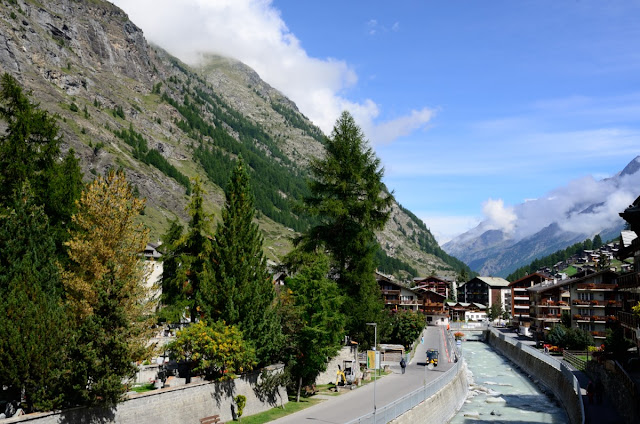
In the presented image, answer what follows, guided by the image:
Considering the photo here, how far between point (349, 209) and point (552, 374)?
38.1 m

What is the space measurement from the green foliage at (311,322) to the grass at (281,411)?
1.62 m

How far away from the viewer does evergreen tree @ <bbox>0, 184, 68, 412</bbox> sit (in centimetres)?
2662

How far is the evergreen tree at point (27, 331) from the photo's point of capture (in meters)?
26.6

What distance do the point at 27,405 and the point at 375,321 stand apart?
41.0 m

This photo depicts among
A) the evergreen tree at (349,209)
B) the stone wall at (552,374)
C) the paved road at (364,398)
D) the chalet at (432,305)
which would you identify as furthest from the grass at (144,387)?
the chalet at (432,305)

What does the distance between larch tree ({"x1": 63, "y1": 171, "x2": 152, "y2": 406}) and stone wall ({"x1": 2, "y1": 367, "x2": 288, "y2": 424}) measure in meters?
0.99

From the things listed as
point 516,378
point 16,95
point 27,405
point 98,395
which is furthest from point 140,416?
point 516,378

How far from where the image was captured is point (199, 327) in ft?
128

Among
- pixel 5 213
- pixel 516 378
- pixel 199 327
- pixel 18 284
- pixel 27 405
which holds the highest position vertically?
pixel 5 213

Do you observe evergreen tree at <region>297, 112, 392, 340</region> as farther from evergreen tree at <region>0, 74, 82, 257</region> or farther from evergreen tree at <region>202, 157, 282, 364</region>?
evergreen tree at <region>0, 74, 82, 257</region>

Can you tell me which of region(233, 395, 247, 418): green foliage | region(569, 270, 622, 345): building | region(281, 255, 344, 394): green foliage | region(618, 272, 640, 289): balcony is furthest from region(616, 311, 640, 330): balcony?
region(233, 395, 247, 418): green foliage

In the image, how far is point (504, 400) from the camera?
218 ft

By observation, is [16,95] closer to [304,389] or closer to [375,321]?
[304,389]

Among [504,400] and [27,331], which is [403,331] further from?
[27,331]
